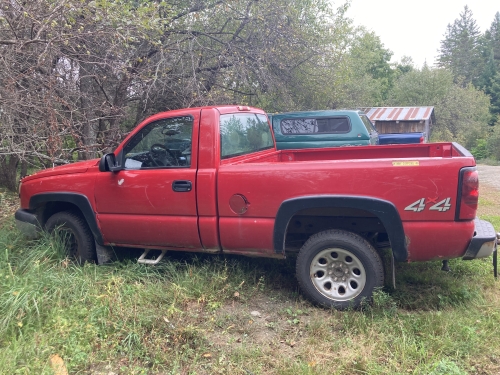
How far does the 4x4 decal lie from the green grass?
785 millimetres

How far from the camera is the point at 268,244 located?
390 centimetres

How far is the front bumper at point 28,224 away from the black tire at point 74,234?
13 centimetres

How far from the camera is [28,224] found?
16.1ft

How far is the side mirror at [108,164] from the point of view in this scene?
428 cm

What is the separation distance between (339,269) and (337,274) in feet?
0.16

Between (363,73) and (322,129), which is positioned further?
(363,73)

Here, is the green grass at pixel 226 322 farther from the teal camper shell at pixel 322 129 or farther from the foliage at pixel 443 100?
the foliage at pixel 443 100

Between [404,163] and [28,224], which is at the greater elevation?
[404,163]

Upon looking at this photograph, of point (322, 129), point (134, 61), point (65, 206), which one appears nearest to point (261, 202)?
point (65, 206)

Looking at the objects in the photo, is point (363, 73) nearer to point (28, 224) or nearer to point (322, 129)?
point (322, 129)

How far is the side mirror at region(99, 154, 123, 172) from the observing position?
4.28 meters

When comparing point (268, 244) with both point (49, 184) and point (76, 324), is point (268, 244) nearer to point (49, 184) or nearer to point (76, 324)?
point (76, 324)

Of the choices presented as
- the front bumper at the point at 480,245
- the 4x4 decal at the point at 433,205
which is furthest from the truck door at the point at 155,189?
the front bumper at the point at 480,245

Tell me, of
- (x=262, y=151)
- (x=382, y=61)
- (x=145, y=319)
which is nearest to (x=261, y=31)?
(x=262, y=151)
